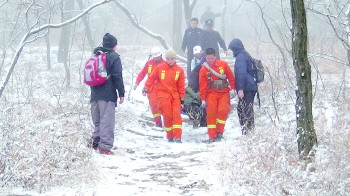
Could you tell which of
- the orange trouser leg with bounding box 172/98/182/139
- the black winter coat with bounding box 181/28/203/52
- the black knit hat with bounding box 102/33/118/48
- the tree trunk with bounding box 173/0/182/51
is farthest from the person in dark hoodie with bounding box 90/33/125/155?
the tree trunk with bounding box 173/0/182/51

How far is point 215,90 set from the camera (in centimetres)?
882

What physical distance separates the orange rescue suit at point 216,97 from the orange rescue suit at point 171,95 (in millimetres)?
467

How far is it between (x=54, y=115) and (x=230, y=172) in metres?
5.02

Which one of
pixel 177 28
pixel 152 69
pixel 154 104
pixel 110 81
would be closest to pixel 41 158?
pixel 110 81

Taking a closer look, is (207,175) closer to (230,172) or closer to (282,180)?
(230,172)

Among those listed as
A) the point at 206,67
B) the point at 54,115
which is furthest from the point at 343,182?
the point at 54,115

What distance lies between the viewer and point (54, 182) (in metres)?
4.98

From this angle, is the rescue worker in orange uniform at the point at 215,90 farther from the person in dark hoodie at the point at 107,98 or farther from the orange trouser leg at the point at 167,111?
the person in dark hoodie at the point at 107,98

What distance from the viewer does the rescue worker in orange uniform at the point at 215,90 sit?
8766 mm

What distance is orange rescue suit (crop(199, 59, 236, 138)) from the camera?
28.8ft

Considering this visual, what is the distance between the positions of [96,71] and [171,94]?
2.25 metres

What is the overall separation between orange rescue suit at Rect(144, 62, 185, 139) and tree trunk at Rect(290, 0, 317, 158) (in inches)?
148

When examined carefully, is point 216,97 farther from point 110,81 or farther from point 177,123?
point 110,81

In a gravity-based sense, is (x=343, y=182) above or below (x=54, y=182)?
above
